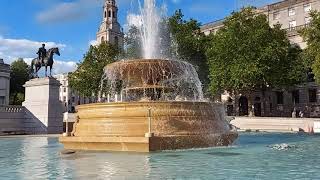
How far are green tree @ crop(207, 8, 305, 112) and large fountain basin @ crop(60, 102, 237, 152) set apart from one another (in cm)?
3372

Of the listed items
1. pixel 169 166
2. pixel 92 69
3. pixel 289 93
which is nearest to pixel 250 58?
pixel 289 93

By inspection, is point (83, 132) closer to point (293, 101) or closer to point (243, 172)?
point (243, 172)

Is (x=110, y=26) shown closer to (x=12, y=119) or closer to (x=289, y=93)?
(x=289, y=93)

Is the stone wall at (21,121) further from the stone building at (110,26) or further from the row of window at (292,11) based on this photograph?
the stone building at (110,26)

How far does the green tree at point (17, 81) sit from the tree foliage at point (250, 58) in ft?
124

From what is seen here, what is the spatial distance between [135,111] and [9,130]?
64.7ft

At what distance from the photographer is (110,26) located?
104m

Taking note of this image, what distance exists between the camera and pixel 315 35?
42.7 m

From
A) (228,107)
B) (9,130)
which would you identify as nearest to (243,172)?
(9,130)

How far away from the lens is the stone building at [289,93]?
6012cm

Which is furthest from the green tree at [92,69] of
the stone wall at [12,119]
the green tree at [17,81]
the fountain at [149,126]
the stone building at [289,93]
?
the fountain at [149,126]

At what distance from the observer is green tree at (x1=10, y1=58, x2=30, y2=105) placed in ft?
250

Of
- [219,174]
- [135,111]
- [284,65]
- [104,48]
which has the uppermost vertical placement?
[104,48]

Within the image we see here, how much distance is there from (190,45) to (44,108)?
3042cm
